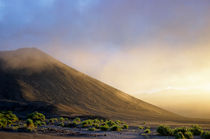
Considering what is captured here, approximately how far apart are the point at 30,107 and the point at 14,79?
33.2m

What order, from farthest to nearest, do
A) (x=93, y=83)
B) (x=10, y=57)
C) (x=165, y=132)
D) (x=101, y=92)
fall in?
(x=10, y=57) → (x=93, y=83) → (x=101, y=92) → (x=165, y=132)

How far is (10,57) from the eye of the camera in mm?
105938

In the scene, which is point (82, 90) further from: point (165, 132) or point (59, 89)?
point (165, 132)

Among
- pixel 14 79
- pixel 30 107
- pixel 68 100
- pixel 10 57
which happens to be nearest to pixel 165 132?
pixel 30 107

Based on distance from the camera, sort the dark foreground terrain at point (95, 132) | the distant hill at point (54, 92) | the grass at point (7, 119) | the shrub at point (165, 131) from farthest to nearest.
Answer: the distant hill at point (54, 92) < the grass at point (7, 119) < the shrub at point (165, 131) < the dark foreground terrain at point (95, 132)

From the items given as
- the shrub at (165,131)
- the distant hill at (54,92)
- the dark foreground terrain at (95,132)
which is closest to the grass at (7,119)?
the dark foreground terrain at (95,132)

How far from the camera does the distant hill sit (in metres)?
60.5

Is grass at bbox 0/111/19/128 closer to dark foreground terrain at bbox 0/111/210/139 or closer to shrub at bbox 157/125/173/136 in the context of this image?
dark foreground terrain at bbox 0/111/210/139

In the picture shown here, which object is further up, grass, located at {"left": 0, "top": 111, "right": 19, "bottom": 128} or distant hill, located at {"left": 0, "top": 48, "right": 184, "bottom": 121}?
distant hill, located at {"left": 0, "top": 48, "right": 184, "bottom": 121}

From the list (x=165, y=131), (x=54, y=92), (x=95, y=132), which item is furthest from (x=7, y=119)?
(x=54, y=92)

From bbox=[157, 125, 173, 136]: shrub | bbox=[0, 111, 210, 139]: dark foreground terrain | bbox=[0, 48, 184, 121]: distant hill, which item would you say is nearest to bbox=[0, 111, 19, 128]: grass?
bbox=[0, 111, 210, 139]: dark foreground terrain

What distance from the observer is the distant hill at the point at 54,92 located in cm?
6055

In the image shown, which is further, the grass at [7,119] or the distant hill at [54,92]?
the distant hill at [54,92]

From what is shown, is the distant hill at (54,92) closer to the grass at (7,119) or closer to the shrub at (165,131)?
the grass at (7,119)
